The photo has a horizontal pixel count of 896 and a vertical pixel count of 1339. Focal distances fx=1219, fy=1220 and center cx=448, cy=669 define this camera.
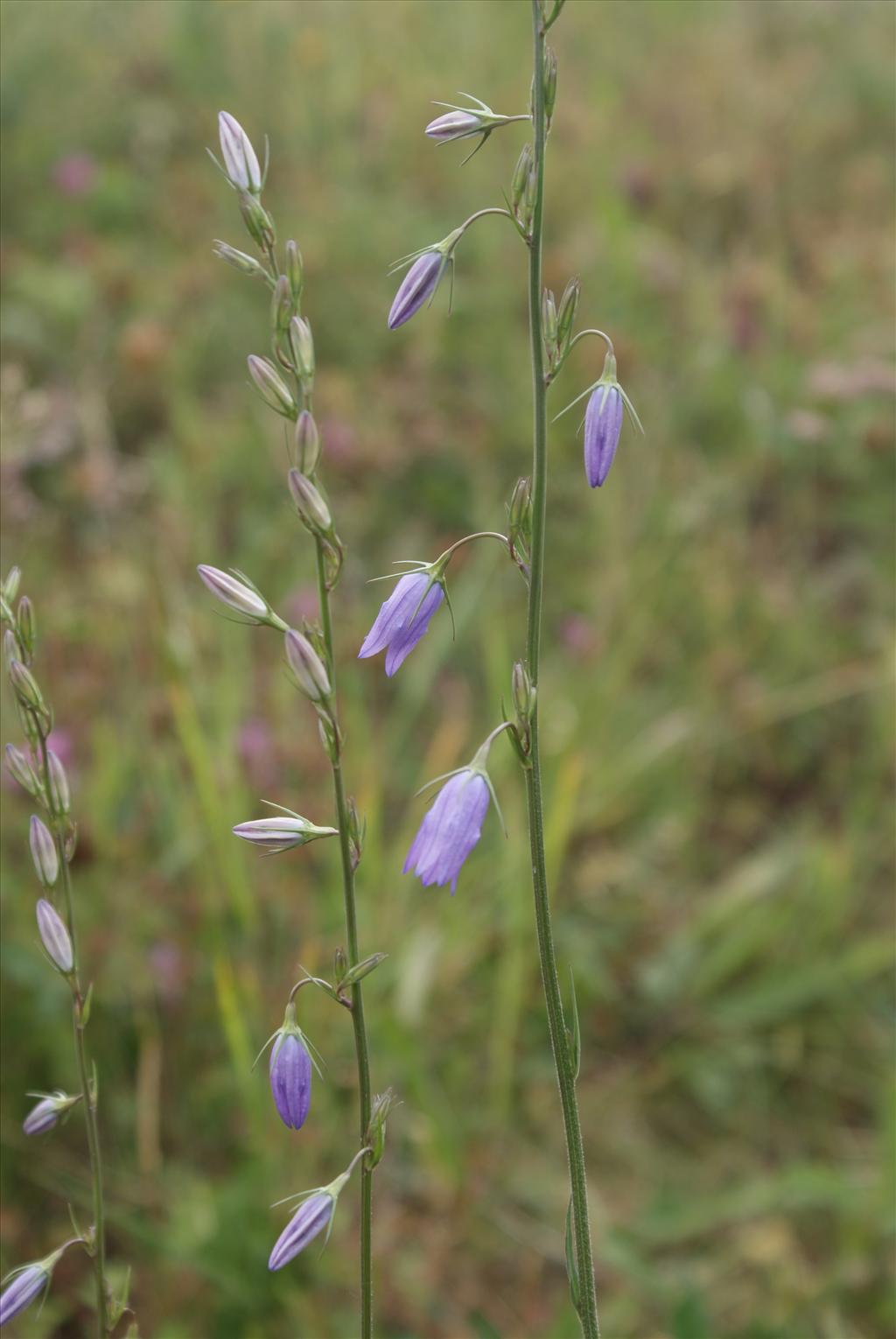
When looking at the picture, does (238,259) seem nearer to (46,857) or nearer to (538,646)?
(538,646)

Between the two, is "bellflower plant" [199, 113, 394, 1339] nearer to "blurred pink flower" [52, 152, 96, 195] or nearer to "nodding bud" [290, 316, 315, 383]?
"nodding bud" [290, 316, 315, 383]

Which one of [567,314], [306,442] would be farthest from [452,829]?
[567,314]

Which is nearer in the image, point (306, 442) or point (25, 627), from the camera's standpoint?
point (306, 442)

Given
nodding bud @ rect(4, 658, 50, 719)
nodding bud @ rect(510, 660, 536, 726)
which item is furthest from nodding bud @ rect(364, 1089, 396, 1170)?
nodding bud @ rect(4, 658, 50, 719)

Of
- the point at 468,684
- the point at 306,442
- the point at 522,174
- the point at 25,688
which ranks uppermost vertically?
the point at 522,174

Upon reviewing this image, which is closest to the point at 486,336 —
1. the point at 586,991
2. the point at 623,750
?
the point at 623,750

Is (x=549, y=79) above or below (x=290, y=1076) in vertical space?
above
